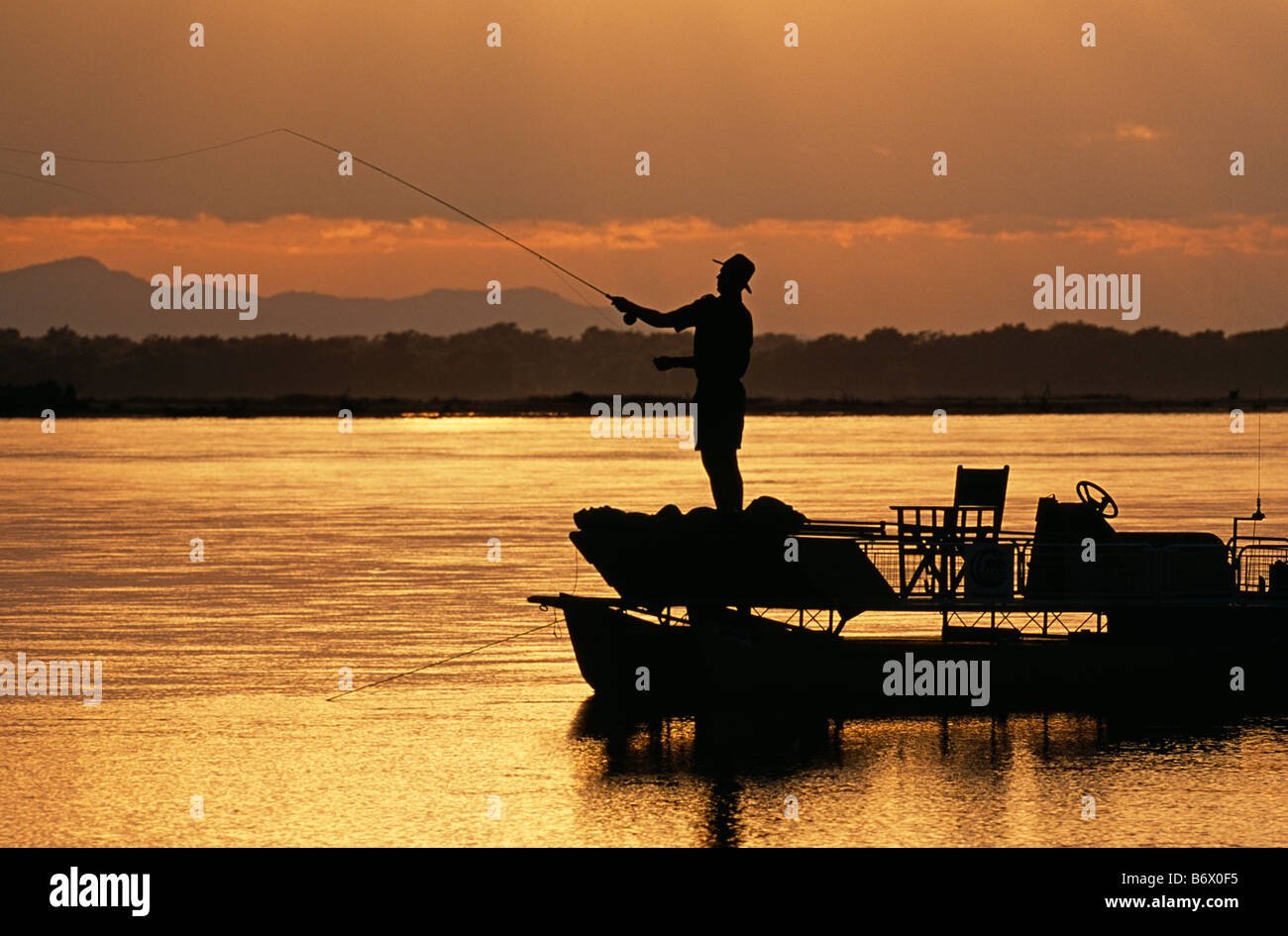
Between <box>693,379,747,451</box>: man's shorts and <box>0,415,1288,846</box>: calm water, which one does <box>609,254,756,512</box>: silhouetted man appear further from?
<box>0,415,1288,846</box>: calm water

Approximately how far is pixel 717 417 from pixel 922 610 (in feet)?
9.04

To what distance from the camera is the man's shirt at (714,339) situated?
16266 mm

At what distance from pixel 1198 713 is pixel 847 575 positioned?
377 cm

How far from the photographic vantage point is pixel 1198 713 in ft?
54.1

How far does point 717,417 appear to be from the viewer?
1625cm

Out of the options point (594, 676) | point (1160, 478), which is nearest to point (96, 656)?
point (594, 676)

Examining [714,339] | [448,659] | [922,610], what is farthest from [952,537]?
[448,659]

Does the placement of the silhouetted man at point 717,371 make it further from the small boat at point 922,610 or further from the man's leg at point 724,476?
the small boat at point 922,610

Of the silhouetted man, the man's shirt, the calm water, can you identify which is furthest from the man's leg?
the calm water

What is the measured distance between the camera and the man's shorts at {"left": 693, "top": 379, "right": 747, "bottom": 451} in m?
16.2

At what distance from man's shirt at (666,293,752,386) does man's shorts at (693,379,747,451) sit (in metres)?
0.08

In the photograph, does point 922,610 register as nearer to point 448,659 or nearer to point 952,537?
point 952,537

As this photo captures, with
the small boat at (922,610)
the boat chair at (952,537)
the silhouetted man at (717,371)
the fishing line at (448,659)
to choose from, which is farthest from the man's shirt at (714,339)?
the fishing line at (448,659)
